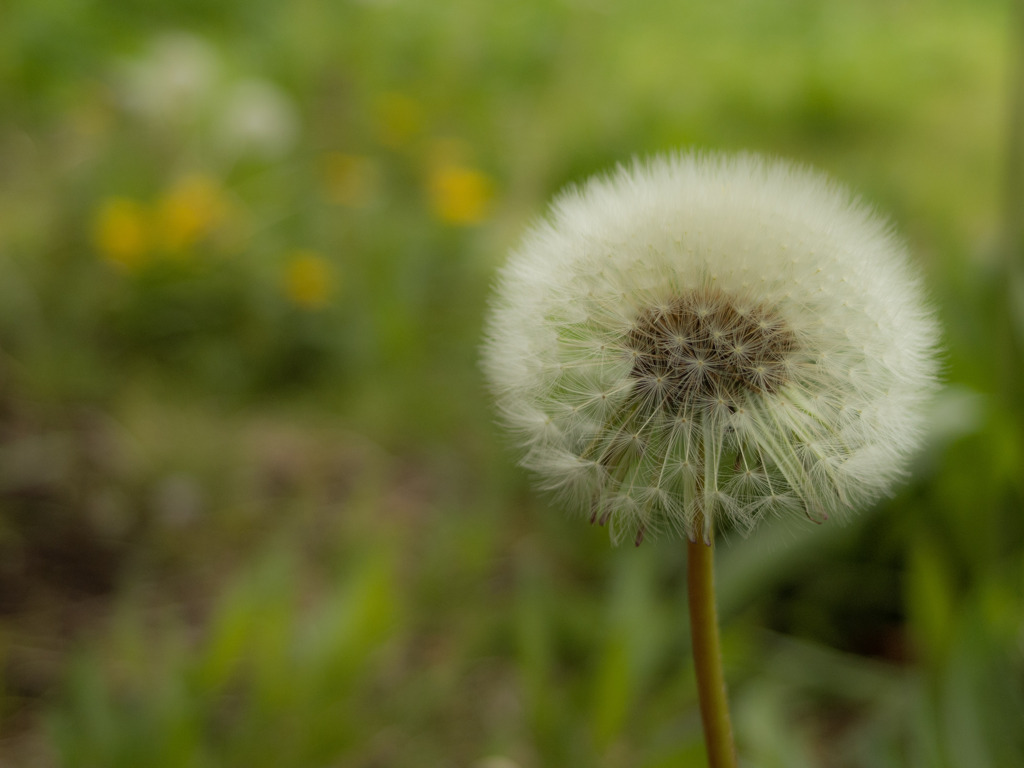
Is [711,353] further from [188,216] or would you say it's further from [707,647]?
[188,216]

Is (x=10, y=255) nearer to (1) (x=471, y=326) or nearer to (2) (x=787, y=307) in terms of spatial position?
(1) (x=471, y=326)

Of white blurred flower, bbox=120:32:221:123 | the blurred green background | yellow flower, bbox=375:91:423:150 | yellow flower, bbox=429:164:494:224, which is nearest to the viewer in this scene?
the blurred green background

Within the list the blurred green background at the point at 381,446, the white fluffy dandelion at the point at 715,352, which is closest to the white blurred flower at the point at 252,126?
the blurred green background at the point at 381,446

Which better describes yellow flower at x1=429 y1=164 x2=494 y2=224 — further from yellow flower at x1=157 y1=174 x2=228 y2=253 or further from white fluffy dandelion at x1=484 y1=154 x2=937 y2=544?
white fluffy dandelion at x1=484 y1=154 x2=937 y2=544

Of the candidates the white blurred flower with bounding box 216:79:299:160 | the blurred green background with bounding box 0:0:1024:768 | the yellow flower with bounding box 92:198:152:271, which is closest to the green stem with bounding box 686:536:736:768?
the blurred green background with bounding box 0:0:1024:768

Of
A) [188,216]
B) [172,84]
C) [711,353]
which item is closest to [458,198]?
[188,216]

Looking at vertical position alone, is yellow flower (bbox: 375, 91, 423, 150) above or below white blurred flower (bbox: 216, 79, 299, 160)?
above
